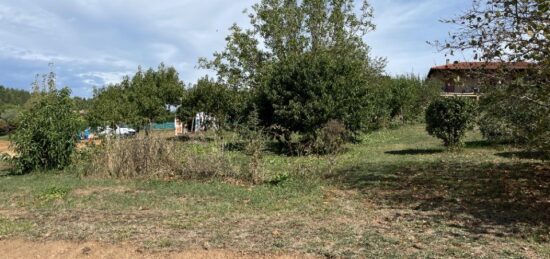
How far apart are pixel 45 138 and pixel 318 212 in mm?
8433

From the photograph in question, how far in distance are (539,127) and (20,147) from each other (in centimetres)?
1140

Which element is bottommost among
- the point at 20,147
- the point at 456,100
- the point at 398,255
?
the point at 398,255

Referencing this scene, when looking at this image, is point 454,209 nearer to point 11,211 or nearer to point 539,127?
point 539,127

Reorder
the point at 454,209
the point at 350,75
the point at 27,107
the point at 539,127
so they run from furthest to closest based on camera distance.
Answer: the point at 350,75, the point at 27,107, the point at 539,127, the point at 454,209

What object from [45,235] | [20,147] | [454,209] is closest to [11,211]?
[45,235]

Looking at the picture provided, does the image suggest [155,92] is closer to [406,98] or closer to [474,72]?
[406,98]

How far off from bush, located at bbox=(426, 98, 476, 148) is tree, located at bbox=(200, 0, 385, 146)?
2300 millimetres

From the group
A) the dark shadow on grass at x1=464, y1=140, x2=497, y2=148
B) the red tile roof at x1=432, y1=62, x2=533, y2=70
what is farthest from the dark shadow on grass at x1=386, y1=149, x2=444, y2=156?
the red tile roof at x1=432, y1=62, x2=533, y2=70

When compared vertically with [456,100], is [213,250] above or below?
below

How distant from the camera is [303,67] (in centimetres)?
1477

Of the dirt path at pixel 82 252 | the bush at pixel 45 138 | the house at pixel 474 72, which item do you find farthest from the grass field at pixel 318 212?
the house at pixel 474 72

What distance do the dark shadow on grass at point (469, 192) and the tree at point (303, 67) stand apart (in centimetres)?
380

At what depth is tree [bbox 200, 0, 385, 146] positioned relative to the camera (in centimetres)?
1445

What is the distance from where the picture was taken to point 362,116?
15.0m
